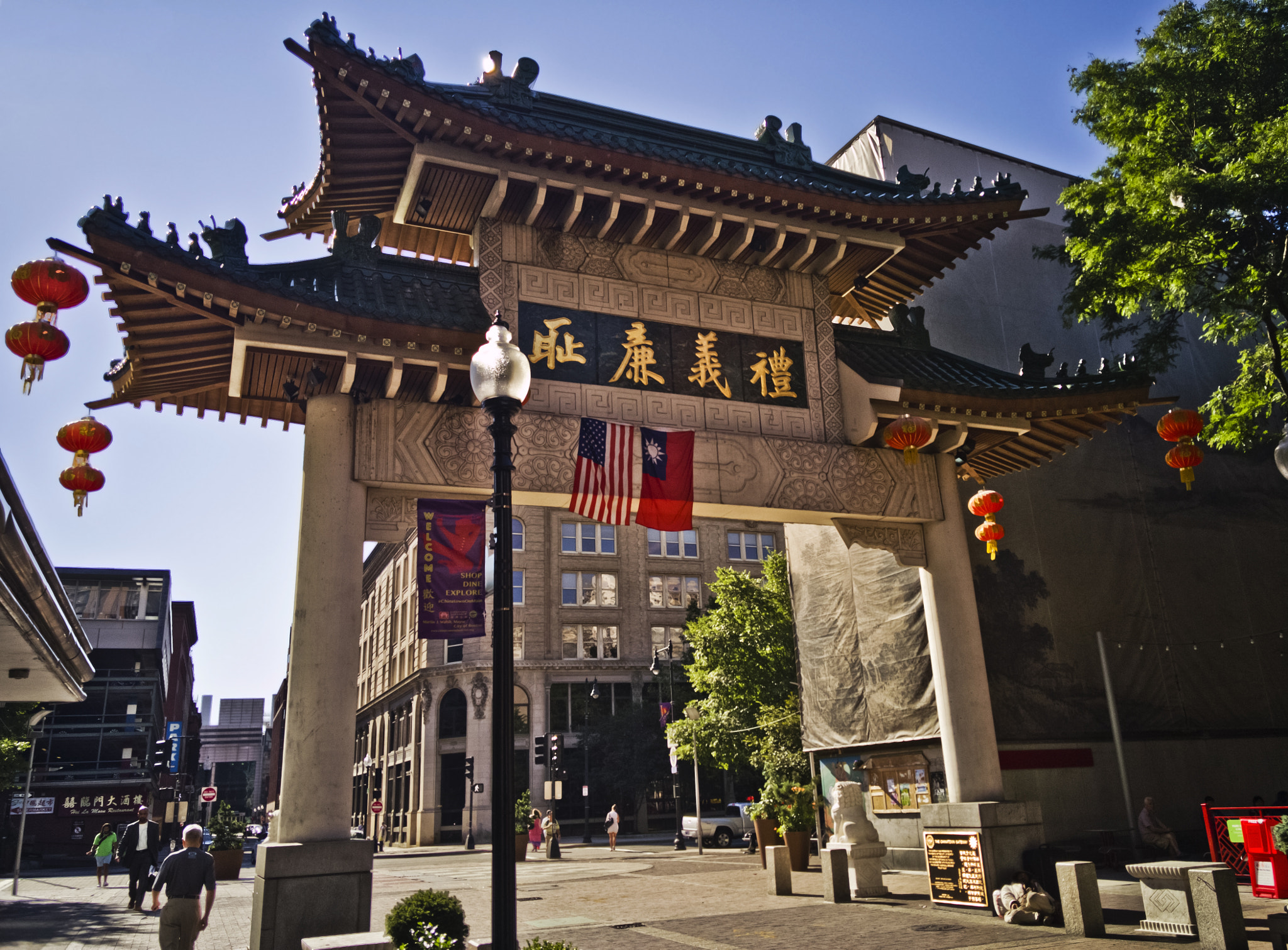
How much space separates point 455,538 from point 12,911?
642 inches

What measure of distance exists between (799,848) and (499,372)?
17803 millimetres

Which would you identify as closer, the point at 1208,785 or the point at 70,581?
the point at 1208,785

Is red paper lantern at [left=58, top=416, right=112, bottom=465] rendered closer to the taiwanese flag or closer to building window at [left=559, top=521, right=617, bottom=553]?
the taiwanese flag

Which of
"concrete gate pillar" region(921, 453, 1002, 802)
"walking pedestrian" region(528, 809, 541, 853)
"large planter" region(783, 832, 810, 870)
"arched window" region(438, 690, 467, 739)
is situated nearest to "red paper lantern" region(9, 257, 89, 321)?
"concrete gate pillar" region(921, 453, 1002, 802)

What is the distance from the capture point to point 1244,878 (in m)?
15.0

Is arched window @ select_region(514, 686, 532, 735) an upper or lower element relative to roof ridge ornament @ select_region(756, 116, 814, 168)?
lower

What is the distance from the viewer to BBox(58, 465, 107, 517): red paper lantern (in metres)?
10.5

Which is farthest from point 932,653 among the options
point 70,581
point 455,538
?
point 70,581

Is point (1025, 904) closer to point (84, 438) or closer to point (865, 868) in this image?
point (865, 868)

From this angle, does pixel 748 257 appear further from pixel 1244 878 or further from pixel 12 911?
pixel 12 911

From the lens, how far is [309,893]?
9.64 meters

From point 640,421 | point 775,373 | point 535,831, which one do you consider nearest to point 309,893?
point 640,421

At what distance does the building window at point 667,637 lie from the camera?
58312mm

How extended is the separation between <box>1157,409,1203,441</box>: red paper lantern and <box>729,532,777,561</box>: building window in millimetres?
48114
